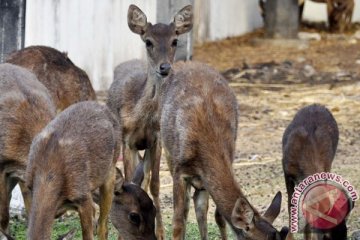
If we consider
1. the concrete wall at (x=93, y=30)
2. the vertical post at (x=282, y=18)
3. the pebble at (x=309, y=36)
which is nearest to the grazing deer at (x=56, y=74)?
the concrete wall at (x=93, y=30)

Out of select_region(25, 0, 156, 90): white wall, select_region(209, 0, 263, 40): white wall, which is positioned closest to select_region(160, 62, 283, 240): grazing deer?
select_region(25, 0, 156, 90): white wall

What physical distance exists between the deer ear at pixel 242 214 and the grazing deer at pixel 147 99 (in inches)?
111

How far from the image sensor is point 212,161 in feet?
33.0

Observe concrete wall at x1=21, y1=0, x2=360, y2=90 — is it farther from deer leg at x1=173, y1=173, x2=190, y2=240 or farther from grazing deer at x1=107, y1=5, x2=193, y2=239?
deer leg at x1=173, y1=173, x2=190, y2=240

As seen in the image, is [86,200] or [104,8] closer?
[86,200]

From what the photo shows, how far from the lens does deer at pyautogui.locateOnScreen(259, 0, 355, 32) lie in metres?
26.0

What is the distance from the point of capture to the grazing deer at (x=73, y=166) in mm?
9203

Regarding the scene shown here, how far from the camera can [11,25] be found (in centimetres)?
1252

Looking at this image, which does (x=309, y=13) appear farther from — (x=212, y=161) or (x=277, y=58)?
(x=212, y=161)

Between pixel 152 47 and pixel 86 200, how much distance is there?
3.06m

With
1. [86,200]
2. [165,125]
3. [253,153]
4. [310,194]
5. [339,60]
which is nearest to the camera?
[86,200]

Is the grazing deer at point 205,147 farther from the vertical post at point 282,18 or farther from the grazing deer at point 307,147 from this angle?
the vertical post at point 282,18

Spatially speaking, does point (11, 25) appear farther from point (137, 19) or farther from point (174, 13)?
point (174, 13)

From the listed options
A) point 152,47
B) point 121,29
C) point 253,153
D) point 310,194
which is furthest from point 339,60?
point 310,194
